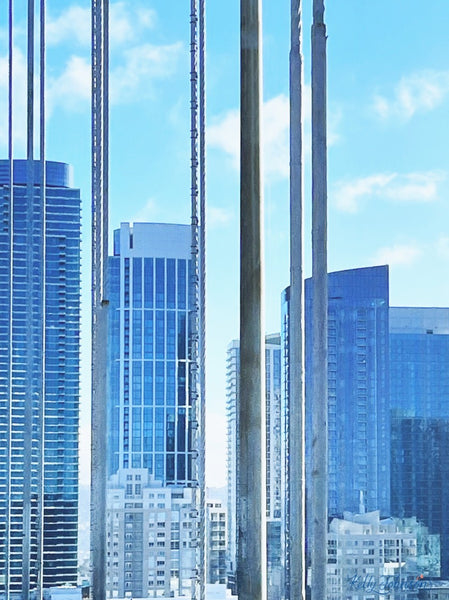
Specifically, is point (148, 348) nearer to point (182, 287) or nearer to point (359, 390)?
point (182, 287)

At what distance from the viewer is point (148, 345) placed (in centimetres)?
3825

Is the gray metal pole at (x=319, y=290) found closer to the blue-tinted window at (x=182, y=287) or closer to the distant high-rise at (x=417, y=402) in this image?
the distant high-rise at (x=417, y=402)

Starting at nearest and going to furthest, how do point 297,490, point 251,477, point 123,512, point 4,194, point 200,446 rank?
1. point 251,477
2. point 297,490
3. point 200,446
4. point 4,194
5. point 123,512

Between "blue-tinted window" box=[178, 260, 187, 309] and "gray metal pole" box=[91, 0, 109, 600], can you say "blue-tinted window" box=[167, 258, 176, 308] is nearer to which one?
"blue-tinted window" box=[178, 260, 187, 309]

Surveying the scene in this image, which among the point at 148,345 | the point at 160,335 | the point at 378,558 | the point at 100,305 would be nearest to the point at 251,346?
the point at 100,305

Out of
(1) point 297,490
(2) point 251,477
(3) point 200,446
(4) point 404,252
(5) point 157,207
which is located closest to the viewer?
(2) point 251,477

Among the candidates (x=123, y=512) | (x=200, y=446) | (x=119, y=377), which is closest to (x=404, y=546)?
(x=123, y=512)

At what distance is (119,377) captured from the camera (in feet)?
127

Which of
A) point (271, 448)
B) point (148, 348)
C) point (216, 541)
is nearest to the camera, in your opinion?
point (271, 448)

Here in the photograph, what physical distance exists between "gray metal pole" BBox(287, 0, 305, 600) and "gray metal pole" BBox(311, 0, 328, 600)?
7.5 inches

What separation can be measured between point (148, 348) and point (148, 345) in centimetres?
8

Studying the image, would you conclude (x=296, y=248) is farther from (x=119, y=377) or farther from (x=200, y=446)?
(x=119, y=377)

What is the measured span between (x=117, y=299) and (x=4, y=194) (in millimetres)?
14376

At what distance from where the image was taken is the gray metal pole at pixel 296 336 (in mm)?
3576
